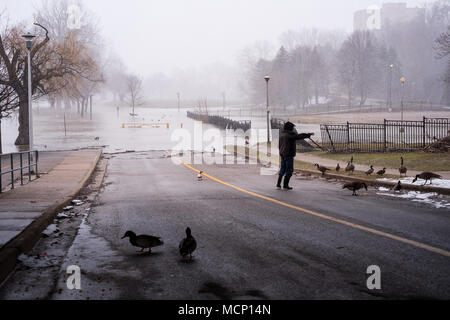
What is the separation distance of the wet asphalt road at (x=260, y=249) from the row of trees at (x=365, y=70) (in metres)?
102

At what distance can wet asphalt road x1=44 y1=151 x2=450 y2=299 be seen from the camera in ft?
17.1

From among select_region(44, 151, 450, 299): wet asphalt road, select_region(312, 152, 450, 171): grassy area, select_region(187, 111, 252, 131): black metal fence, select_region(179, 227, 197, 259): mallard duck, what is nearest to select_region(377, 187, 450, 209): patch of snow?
select_region(44, 151, 450, 299): wet asphalt road

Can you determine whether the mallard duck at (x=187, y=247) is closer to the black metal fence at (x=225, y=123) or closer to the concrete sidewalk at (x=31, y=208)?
the concrete sidewalk at (x=31, y=208)

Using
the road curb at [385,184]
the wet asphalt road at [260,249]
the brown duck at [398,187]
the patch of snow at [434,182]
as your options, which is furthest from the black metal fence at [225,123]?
the wet asphalt road at [260,249]

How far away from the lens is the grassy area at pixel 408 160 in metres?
17.8

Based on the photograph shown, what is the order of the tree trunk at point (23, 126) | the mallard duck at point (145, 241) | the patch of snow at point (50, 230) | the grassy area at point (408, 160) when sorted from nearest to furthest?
the mallard duck at point (145, 241), the patch of snow at point (50, 230), the grassy area at point (408, 160), the tree trunk at point (23, 126)

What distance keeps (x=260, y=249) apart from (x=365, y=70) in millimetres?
119030

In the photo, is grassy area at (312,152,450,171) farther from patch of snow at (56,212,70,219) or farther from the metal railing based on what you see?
the metal railing

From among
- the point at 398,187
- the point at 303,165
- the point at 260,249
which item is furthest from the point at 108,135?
the point at 260,249

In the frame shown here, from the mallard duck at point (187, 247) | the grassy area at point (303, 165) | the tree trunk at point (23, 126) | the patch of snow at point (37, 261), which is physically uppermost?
the tree trunk at point (23, 126)

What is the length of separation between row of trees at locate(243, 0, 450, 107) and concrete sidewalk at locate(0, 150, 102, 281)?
98.8m
